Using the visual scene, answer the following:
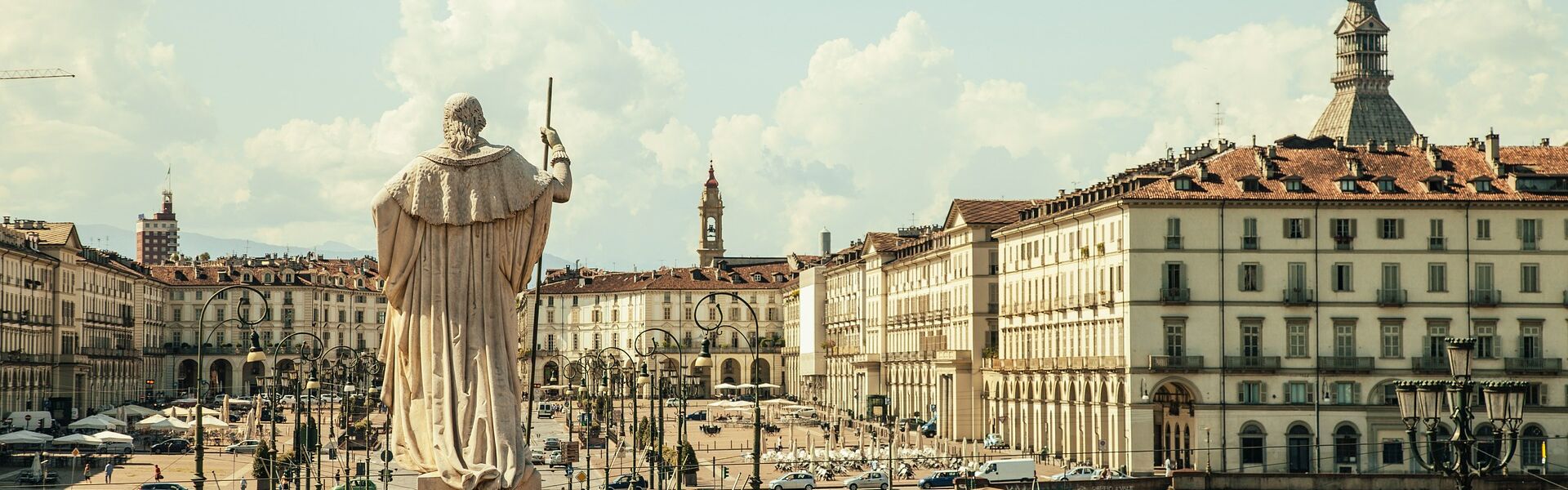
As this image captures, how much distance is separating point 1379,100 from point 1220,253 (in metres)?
84.8

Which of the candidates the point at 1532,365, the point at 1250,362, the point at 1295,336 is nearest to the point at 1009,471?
the point at 1250,362

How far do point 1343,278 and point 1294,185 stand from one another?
4.19m

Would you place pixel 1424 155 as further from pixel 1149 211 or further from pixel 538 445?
pixel 538 445

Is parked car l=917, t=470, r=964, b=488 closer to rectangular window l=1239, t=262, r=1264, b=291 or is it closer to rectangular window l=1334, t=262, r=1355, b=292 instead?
rectangular window l=1239, t=262, r=1264, b=291

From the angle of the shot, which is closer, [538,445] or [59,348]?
[538,445]

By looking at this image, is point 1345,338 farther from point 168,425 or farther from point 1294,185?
point 168,425

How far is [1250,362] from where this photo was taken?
93.6 m

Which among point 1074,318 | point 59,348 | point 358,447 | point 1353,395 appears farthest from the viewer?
point 59,348

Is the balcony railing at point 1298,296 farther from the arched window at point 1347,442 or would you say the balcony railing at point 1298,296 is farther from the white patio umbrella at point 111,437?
the white patio umbrella at point 111,437

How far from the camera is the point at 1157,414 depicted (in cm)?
9488

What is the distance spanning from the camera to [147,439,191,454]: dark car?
11100 cm

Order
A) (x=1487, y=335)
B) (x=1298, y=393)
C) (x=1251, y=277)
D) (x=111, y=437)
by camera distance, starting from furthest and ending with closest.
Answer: (x=111, y=437) < (x=1251, y=277) < (x=1487, y=335) < (x=1298, y=393)

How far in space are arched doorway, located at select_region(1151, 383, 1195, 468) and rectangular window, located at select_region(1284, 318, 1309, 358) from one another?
4.38 meters

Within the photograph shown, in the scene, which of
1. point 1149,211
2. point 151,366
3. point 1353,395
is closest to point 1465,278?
point 1353,395
